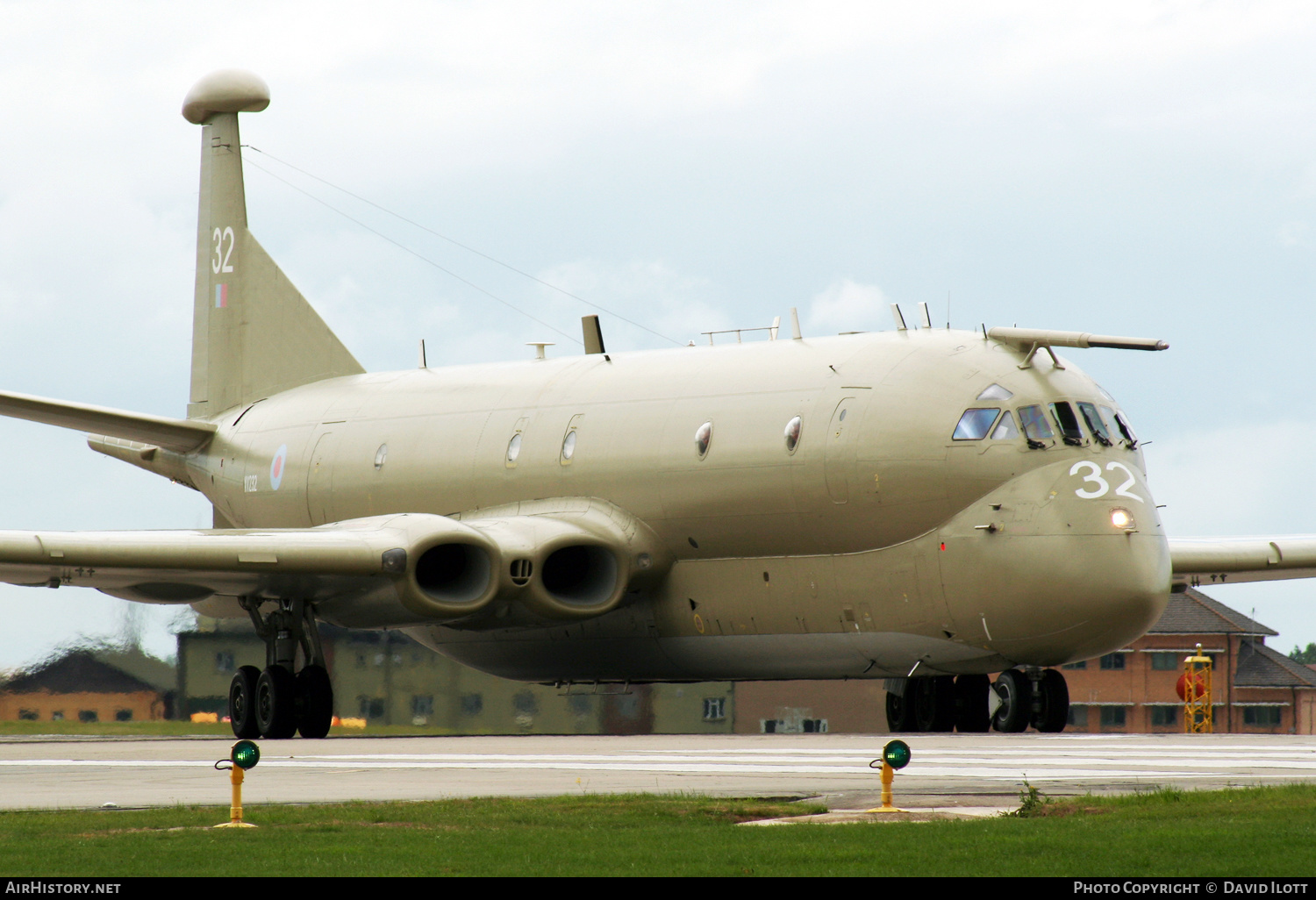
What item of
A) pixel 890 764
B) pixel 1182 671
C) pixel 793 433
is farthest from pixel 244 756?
pixel 1182 671

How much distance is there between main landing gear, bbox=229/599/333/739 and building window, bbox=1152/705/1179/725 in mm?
22861

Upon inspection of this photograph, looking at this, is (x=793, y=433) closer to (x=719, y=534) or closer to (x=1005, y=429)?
(x=719, y=534)

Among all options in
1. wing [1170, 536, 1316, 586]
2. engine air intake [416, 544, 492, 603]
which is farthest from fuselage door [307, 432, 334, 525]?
wing [1170, 536, 1316, 586]

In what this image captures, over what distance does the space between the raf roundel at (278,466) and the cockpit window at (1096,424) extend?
1174 centimetres

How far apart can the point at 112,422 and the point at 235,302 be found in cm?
449

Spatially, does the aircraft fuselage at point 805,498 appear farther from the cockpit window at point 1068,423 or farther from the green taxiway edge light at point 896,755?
the green taxiway edge light at point 896,755

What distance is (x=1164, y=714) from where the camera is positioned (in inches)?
1567

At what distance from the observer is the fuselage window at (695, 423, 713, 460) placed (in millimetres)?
20656

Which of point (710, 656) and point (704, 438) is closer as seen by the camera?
point (704, 438)

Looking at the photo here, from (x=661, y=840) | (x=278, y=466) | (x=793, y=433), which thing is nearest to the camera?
(x=661, y=840)

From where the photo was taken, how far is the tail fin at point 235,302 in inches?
1113

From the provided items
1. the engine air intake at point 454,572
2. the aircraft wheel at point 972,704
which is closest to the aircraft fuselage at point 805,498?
the engine air intake at point 454,572

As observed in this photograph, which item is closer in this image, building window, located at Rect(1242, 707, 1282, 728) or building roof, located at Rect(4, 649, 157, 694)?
building roof, located at Rect(4, 649, 157, 694)

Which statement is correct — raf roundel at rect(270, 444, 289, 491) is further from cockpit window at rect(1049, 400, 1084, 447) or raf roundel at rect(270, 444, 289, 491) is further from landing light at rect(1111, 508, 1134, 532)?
landing light at rect(1111, 508, 1134, 532)
